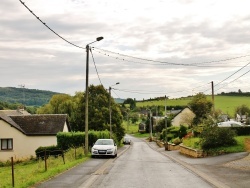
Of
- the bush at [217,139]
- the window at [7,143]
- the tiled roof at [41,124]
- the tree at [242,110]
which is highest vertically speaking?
the tree at [242,110]

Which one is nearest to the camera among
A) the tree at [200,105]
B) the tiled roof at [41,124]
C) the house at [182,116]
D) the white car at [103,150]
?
the white car at [103,150]

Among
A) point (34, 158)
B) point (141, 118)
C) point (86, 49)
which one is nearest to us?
point (86, 49)

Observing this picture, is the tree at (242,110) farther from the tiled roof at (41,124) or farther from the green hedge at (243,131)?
the green hedge at (243,131)

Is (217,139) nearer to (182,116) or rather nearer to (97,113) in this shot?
(97,113)

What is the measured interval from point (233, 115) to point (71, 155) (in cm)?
10407

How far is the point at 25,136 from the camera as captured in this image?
166 ft

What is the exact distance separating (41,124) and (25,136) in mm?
2971

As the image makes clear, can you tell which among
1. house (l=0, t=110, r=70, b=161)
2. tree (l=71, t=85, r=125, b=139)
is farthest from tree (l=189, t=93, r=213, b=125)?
house (l=0, t=110, r=70, b=161)

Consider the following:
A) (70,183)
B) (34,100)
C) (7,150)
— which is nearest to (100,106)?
(7,150)


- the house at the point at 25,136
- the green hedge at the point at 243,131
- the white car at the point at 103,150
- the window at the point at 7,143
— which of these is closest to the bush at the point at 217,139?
the white car at the point at 103,150

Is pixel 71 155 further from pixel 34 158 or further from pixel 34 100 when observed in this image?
pixel 34 100

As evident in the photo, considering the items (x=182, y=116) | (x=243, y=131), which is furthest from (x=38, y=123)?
(x=182, y=116)

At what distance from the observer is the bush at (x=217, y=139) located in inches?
1276

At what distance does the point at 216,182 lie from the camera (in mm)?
15320
